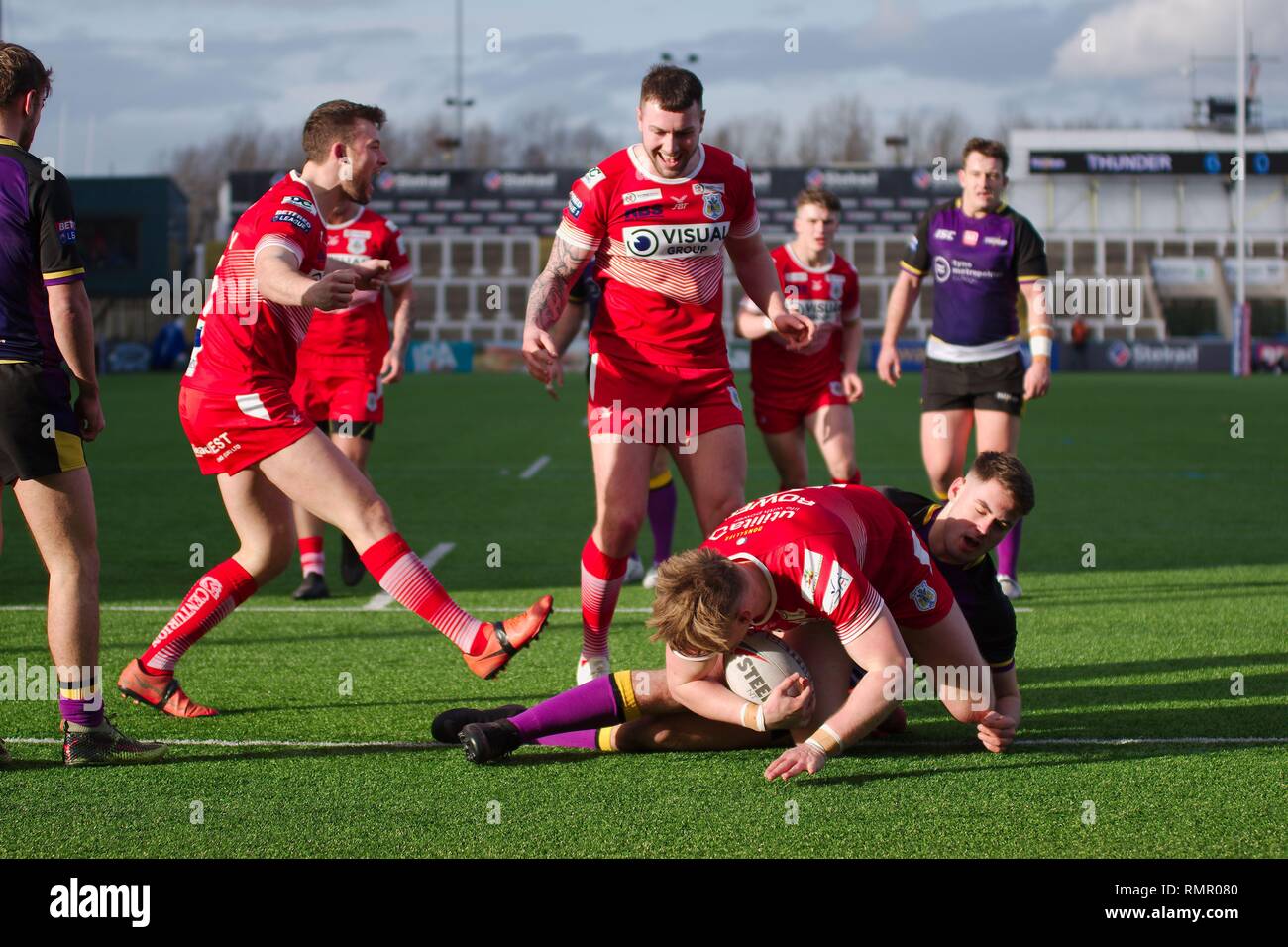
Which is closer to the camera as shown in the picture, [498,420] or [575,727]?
[575,727]

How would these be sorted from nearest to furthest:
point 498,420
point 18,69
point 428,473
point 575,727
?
1. point 18,69
2. point 575,727
3. point 428,473
4. point 498,420

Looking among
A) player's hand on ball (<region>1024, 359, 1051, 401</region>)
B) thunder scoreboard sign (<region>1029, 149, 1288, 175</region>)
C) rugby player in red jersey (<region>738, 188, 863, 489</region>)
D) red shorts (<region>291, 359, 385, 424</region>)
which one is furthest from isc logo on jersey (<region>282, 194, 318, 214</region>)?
thunder scoreboard sign (<region>1029, 149, 1288, 175</region>)

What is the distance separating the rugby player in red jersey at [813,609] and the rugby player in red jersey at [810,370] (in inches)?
→ 127

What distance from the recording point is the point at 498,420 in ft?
76.8

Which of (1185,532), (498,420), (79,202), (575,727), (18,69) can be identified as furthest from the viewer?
(79,202)

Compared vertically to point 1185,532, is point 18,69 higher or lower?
higher

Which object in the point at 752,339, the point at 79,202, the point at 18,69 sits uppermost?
the point at 79,202

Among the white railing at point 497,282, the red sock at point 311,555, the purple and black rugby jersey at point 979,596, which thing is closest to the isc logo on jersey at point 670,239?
the purple and black rugby jersey at point 979,596

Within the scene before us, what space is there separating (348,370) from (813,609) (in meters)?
4.75

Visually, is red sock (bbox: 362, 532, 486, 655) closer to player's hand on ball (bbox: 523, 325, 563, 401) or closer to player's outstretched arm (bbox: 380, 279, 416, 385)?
player's hand on ball (bbox: 523, 325, 563, 401)

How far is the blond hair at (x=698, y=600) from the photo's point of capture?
4.01 m

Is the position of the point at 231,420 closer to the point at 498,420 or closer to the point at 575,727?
the point at 575,727
